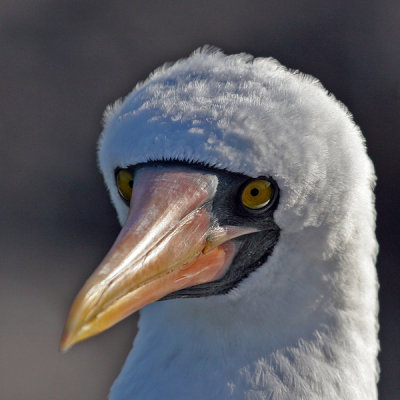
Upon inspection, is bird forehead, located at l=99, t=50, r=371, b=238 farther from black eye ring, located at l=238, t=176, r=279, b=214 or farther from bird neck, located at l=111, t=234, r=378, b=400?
bird neck, located at l=111, t=234, r=378, b=400

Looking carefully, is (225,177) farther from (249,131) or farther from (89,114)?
(89,114)

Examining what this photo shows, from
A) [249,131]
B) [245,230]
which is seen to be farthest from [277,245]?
[249,131]

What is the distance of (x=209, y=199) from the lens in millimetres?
2898

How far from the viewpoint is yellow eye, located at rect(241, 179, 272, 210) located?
9.46ft

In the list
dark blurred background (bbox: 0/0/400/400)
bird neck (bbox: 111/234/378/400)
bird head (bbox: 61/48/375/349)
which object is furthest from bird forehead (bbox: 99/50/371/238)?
dark blurred background (bbox: 0/0/400/400)

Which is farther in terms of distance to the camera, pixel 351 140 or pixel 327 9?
pixel 327 9

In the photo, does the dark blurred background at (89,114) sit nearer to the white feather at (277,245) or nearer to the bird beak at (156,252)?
the white feather at (277,245)

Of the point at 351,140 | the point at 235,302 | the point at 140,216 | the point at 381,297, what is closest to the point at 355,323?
the point at 235,302

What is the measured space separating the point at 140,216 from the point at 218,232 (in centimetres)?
30

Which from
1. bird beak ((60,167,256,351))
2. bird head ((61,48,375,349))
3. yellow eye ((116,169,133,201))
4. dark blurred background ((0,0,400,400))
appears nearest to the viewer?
bird beak ((60,167,256,351))

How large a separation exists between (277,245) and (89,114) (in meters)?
6.01

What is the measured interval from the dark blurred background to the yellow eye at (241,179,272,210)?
16.5 ft

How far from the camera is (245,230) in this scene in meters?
2.97

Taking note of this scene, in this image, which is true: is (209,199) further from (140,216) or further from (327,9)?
(327,9)
